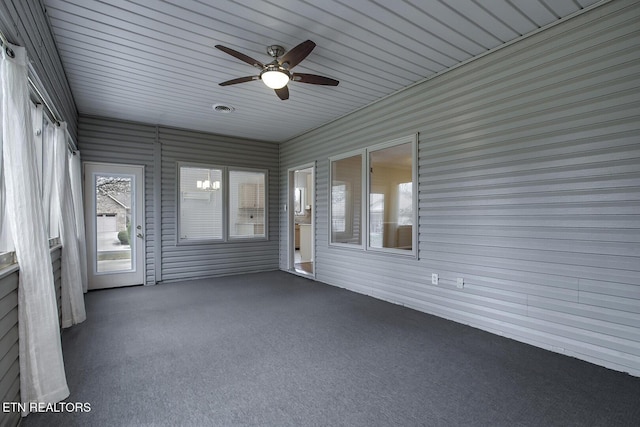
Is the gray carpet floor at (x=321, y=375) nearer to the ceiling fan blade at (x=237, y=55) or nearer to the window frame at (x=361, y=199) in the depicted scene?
the window frame at (x=361, y=199)

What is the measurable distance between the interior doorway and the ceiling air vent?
181 cm

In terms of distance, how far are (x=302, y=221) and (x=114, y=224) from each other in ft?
20.8

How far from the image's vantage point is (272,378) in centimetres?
247

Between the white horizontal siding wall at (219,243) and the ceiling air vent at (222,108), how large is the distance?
1.43 meters

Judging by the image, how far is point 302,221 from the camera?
36.7ft

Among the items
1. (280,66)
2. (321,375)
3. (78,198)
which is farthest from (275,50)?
(78,198)

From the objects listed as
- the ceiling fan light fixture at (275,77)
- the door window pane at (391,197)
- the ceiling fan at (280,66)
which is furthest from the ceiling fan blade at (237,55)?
the door window pane at (391,197)

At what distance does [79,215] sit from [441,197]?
4844mm

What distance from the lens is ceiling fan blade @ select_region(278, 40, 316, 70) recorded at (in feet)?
8.73

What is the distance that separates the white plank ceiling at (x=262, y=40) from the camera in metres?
2.66

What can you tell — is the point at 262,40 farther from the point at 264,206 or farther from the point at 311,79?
the point at 264,206

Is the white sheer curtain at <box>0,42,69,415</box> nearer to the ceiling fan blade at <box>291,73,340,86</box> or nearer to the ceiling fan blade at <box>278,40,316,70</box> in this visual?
the ceiling fan blade at <box>278,40,316,70</box>

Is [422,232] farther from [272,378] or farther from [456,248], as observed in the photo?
[272,378]

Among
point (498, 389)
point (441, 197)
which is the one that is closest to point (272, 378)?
point (498, 389)
